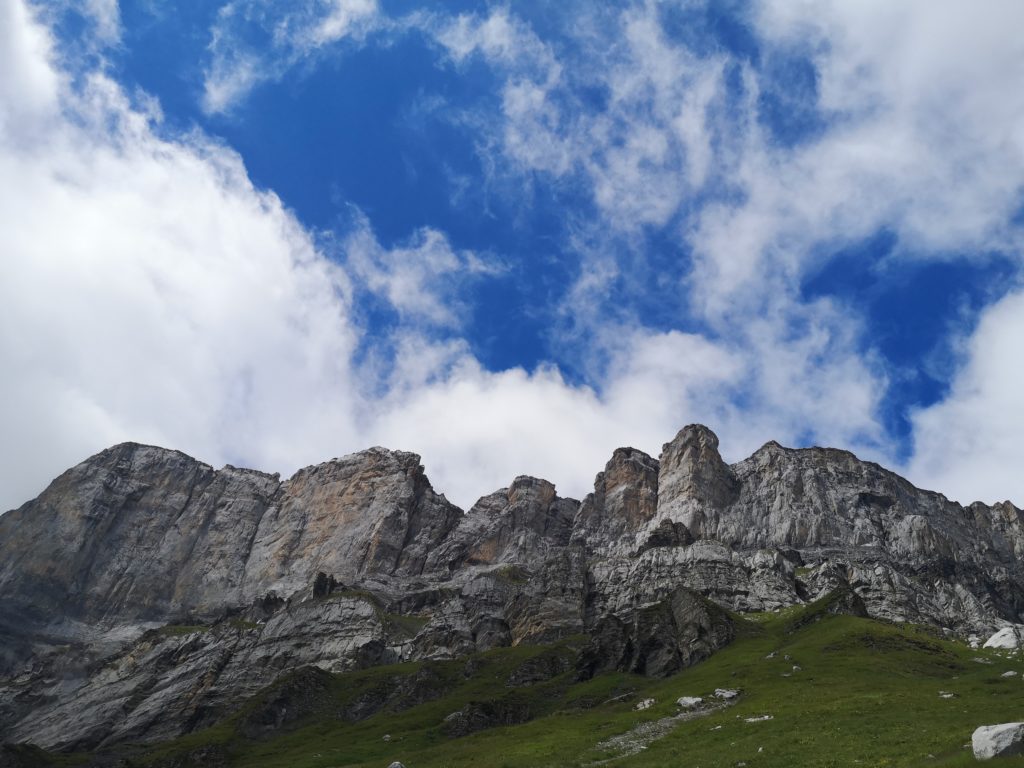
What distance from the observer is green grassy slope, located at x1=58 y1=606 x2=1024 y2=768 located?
49.1m

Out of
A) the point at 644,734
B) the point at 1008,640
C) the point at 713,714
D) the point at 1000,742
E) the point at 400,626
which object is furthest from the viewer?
the point at 400,626

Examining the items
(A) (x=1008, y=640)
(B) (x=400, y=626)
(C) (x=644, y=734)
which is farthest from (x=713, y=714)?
(B) (x=400, y=626)

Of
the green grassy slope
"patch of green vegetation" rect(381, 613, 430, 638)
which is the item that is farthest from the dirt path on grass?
"patch of green vegetation" rect(381, 613, 430, 638)

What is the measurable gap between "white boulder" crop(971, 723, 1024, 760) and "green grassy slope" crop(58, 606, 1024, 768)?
3.13 ft

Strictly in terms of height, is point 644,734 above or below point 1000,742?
above

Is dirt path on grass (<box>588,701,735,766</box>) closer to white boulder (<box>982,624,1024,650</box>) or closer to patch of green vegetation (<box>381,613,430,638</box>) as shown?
white boulder (<box>982,624,1024,650</box>)

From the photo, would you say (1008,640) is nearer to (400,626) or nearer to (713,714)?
(713,714)

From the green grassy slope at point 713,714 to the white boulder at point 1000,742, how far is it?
953mm

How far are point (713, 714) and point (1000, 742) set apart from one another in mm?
40342

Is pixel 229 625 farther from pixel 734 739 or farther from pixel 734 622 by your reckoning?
pixel 734 739

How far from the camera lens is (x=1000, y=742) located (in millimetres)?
31359

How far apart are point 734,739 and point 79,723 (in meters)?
160

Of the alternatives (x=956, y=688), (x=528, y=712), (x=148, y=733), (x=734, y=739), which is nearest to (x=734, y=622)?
(x=528, y=712)

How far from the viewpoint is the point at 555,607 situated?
178625mm
